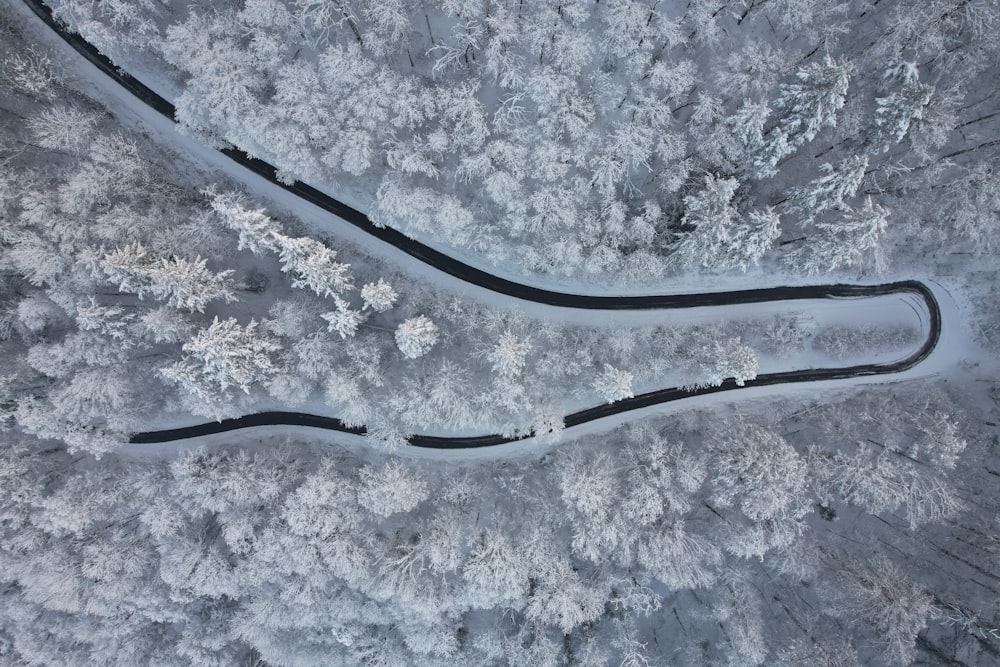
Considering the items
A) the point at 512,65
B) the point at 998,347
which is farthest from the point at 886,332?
the point at 512,65

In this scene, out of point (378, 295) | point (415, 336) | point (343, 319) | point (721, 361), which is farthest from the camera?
point (721, 361)

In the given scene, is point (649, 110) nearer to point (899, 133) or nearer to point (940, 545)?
point (899, 133)

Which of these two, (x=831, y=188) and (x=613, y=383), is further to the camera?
(x=613, y=383)

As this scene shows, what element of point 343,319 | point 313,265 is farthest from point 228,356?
point 313,265

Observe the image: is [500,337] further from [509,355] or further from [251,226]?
[251,226]

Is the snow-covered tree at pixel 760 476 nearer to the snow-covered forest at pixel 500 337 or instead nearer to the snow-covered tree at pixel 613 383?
the snow-covered forest at pixel 500 337

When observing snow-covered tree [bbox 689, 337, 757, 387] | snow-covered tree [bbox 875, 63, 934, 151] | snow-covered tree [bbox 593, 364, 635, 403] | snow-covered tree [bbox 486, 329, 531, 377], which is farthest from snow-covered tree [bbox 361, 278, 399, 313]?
snow-covered tree [bbox 875, 63, 934, 151]
